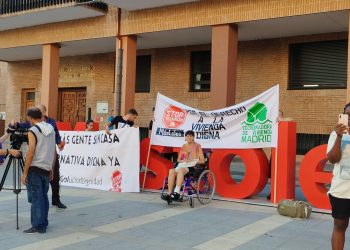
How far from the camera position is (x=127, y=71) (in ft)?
51.0

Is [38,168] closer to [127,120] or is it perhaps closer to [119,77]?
[127,120]

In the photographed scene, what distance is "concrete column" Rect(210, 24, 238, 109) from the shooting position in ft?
43.3

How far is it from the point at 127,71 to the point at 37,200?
9.64 metres

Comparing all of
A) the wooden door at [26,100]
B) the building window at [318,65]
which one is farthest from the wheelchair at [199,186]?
the wooden door at [26,100]

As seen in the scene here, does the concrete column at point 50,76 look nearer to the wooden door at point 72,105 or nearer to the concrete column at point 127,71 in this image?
the wooden door at point 72,105

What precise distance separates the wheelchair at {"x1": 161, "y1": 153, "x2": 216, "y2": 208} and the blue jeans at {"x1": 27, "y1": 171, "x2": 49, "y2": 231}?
258 centimetres

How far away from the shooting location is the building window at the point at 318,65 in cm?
1482

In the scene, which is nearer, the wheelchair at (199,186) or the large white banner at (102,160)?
the wheelchair at (199,186)

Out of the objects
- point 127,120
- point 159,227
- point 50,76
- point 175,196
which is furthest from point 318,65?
point 159,227

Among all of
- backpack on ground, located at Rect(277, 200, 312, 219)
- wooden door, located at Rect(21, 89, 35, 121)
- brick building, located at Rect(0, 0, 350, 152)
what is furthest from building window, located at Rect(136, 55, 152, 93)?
backpack on ground, located at Rect(277, 200, 312, 219)

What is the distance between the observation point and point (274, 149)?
8.78 m

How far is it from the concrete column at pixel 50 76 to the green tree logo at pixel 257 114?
1042 centimetres

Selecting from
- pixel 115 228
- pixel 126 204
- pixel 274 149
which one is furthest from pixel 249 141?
pixel 115 228

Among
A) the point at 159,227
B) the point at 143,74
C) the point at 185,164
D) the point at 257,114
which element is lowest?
the point at 159,227
